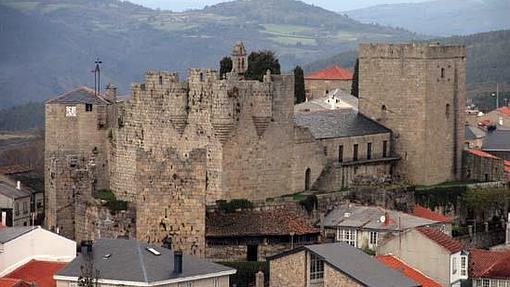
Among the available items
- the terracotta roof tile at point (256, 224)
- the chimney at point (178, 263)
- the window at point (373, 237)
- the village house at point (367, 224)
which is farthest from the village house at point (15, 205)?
the chimney at point (178, 263)

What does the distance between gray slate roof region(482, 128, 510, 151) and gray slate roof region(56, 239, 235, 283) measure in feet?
116

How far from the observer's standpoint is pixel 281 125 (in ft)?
211

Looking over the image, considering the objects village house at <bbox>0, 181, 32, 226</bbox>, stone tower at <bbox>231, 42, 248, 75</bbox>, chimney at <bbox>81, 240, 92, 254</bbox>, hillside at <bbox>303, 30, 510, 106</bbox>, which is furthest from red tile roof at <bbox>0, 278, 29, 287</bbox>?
hillside at <bbox>303, 30, 510, 106</bbox>

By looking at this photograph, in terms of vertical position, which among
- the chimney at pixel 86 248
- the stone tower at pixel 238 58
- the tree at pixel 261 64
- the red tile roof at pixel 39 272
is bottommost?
the red tile roof at pixel 39 272

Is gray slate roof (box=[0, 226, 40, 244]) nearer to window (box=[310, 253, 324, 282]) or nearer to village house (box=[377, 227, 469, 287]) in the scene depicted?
window (box=[310, 253, 324, 282])

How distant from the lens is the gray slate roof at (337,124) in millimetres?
68812

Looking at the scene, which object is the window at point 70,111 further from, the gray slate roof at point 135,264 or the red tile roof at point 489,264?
the red tile roof at point 489,264

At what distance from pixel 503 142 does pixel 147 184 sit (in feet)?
112

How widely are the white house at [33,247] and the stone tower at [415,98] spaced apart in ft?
63.3

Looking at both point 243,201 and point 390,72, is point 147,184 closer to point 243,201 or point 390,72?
point 243,201

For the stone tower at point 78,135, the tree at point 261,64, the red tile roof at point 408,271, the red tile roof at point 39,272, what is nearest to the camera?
the red tile roof at point 39,272

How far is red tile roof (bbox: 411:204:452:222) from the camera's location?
6731 centimetres

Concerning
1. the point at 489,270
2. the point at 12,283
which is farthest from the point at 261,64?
the point at 12,283

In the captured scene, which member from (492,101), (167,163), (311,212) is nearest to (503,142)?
(311,212)
